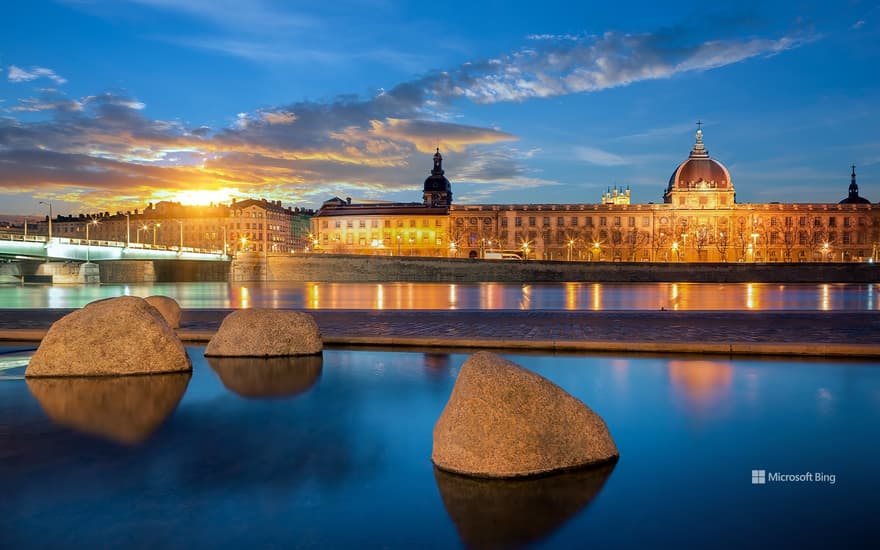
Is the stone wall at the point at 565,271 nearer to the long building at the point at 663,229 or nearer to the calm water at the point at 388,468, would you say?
the long building at the point at 663,229

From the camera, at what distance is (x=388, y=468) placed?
20.7 feet

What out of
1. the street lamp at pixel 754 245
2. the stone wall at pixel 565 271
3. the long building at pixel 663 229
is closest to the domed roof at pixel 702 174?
the long building at pixel 663 229

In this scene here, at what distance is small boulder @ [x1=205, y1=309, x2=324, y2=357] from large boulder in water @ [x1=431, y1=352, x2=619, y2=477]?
6747 millimetres

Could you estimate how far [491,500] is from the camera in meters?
5.45

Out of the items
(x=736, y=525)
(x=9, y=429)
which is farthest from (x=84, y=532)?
(x=736, y=525)

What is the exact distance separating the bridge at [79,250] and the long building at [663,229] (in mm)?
55530

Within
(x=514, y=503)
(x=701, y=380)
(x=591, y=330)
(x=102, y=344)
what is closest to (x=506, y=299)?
(x=591, y=330)

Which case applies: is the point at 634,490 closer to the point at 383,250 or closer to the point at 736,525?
the point at 736,525

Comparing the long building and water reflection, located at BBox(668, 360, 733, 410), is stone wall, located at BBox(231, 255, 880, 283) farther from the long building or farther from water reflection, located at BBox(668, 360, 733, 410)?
water reflection, located at BBox(668, 360, 733, 410)

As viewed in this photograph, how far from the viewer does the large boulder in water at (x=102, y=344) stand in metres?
10.4

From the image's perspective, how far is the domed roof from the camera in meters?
135

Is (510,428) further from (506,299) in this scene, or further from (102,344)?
(506,299)

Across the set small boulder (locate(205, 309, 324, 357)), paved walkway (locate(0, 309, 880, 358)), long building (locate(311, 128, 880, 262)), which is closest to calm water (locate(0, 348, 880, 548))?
small boulder (locate(205, 309, 324, 357))

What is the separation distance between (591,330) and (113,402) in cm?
1026
